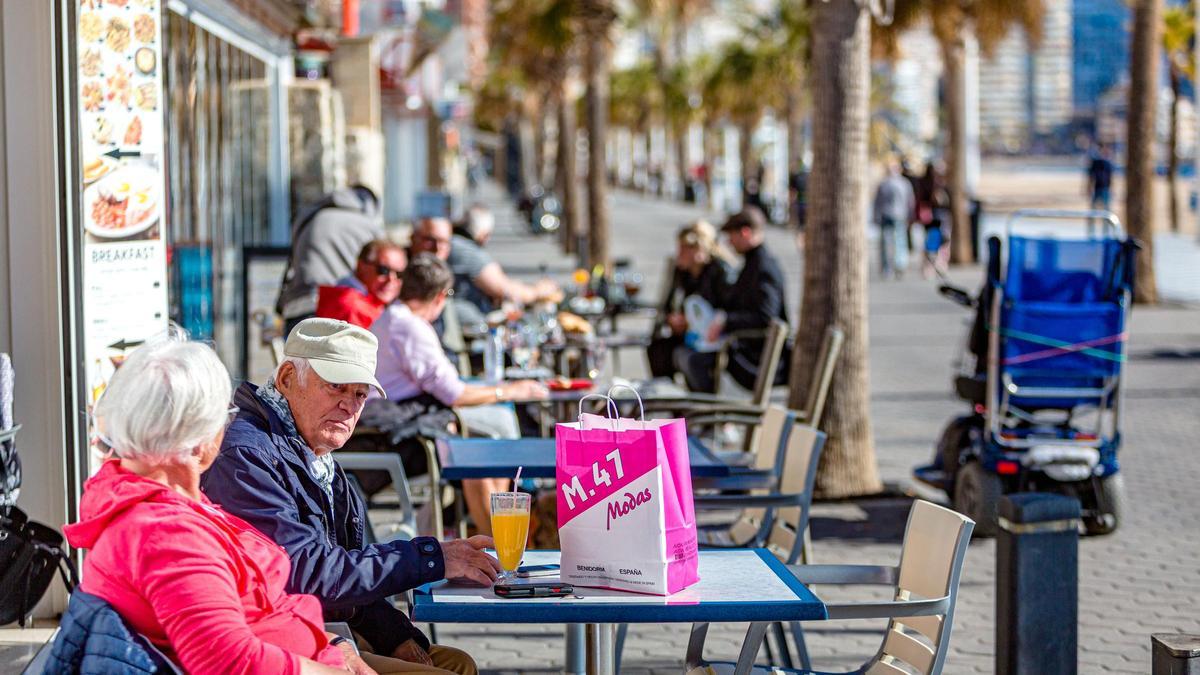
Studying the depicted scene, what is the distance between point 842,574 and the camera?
4.41m

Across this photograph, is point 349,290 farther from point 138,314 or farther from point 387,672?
point 387,672

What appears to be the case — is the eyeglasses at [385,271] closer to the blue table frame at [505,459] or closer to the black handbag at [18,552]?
the blue table frame at [505,459]

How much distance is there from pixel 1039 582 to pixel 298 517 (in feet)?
6.72

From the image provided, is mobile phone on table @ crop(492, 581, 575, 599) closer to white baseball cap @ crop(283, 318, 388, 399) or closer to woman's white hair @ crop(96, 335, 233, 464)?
white baseball cap @ crop(283, 318, 388, 399)

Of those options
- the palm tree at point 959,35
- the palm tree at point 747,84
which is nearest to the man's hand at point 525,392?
the palm tree at point 959,35

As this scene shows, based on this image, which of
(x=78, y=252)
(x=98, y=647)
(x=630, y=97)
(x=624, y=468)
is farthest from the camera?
(x=630, y=97)

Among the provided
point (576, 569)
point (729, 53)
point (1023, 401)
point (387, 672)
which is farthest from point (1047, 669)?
point (729, 53)

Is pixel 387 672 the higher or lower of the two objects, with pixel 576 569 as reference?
lower

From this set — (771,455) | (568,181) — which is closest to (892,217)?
(568,181)

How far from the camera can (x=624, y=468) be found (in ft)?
12.1

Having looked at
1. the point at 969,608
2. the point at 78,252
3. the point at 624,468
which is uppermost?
the point at 78,252

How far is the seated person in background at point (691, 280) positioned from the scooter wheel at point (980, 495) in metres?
3.02

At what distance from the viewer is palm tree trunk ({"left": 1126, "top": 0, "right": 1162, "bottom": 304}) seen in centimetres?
1986

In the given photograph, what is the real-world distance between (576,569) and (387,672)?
52cm
